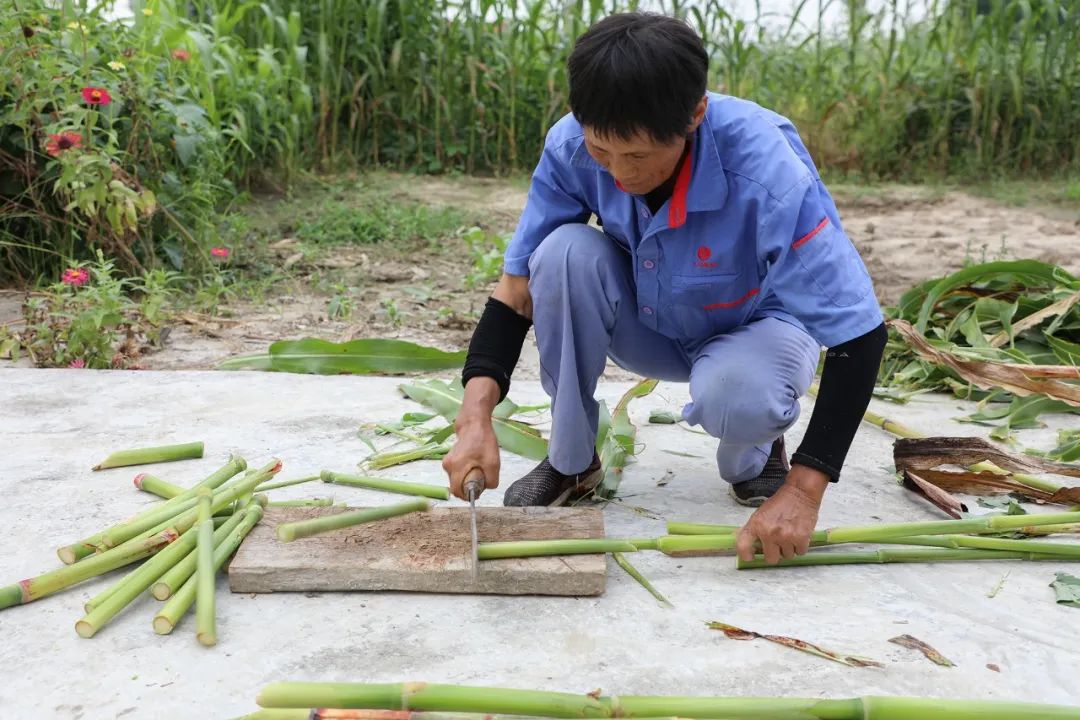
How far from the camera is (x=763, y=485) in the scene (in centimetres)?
229

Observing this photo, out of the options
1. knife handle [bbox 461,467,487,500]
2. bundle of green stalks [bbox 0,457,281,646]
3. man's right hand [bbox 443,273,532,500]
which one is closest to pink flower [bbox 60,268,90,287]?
bundle of green stalks [bbox 0,457,281,646]

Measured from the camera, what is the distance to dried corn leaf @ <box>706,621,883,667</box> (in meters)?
1.59

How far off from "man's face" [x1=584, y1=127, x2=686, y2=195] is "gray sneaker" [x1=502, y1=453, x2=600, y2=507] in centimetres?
71

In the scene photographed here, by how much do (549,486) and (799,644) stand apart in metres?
0.78

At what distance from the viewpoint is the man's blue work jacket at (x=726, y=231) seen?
1.84m

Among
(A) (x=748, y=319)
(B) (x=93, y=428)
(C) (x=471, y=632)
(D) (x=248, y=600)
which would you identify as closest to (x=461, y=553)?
(C) (x=471, y=632)

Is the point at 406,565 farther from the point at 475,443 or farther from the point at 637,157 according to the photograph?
the point at 637,157

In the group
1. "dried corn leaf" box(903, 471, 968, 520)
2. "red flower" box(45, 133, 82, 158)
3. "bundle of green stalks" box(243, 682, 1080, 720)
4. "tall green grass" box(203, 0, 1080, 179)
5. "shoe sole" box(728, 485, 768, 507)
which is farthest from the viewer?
"tall green grass" box(203, 0, 1080, 179)

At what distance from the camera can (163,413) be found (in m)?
2.85

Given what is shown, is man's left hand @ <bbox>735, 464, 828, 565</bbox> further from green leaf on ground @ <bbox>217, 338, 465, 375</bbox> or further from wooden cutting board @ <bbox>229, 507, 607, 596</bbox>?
green leaf on ground @ <bbox>217, 338, 465, 375</bbox>

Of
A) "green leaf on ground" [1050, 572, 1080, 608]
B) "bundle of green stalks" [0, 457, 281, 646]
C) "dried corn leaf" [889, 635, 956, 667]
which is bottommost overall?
"dried corn leaf" [889, 635, 956, 667]

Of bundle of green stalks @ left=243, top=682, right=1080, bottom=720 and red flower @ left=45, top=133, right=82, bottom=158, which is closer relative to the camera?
bundle of green stalks @ left=243, top=682, right=1080, bottom=720

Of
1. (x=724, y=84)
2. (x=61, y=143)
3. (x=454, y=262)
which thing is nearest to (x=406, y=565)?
(x=61, y=143)

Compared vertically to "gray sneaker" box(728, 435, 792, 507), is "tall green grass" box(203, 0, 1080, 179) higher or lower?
higher
